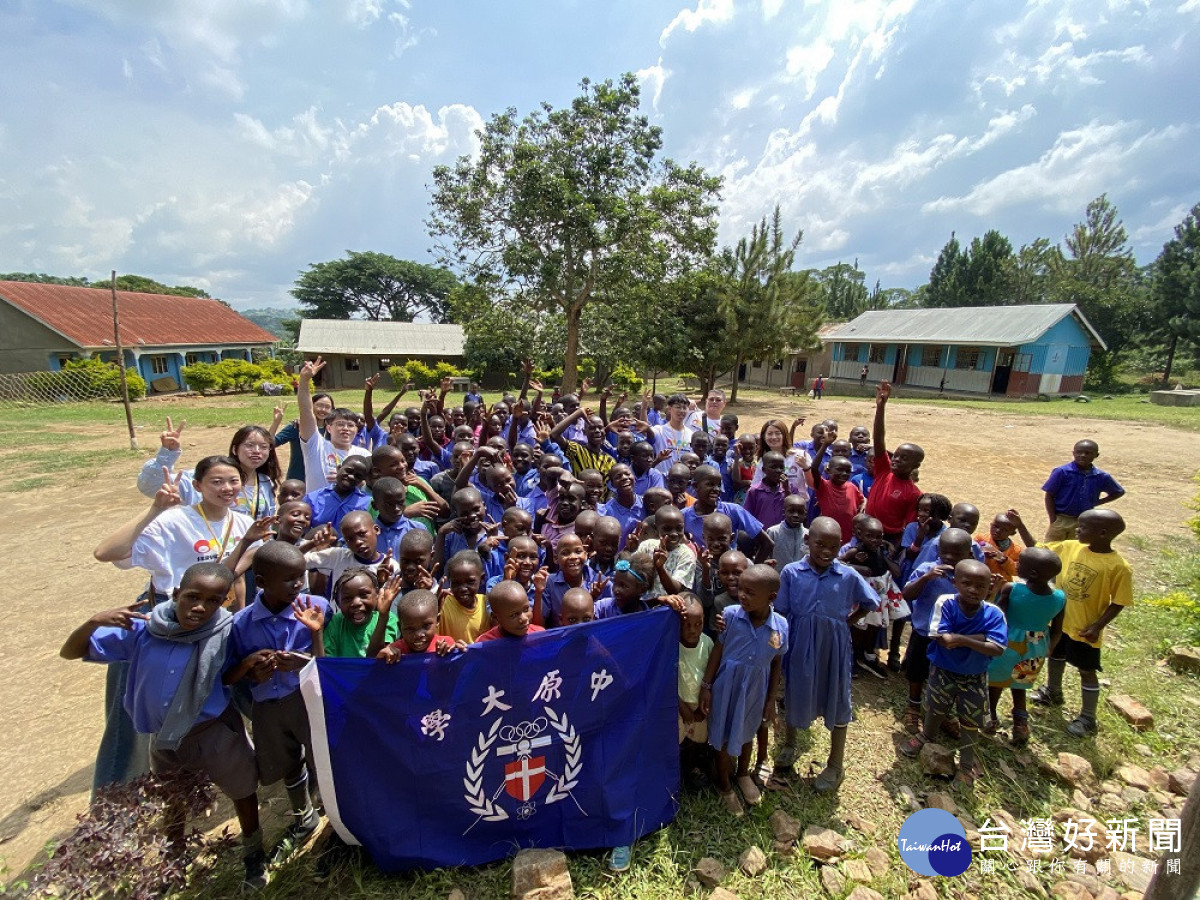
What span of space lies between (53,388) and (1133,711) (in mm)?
32343

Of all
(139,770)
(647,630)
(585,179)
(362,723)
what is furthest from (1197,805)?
(585,179)

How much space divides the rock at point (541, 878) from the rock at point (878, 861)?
5.23 ft

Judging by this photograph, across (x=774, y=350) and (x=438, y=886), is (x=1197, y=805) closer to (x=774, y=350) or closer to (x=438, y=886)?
(x=438, y=886)

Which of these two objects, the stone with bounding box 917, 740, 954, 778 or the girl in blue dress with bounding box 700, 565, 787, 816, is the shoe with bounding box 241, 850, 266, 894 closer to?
the girl in blue dress with bounding box 700, 565, 787, 816

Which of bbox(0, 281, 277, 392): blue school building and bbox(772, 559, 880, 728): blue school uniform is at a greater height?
bbox(0, 281, 277, 392): blue school building

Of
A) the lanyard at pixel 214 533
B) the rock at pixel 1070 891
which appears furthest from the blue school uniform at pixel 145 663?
the rock at pixel 1070 891

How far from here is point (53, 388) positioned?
23000 mm

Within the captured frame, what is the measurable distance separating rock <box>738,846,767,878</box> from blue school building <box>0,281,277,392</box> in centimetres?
3231

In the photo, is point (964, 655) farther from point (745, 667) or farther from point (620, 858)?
point (620, 858)

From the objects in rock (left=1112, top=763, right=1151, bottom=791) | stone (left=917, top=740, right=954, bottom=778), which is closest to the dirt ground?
rock (left=1112, top=763, right=1151, bottom=791)

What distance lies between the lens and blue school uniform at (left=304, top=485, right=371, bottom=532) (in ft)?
13.9

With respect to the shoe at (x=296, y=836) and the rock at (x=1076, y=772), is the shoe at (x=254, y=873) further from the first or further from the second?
the rock at (x=1076, y=772)

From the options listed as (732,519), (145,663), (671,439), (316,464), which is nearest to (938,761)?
(732,519)

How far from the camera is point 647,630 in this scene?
314 cm
